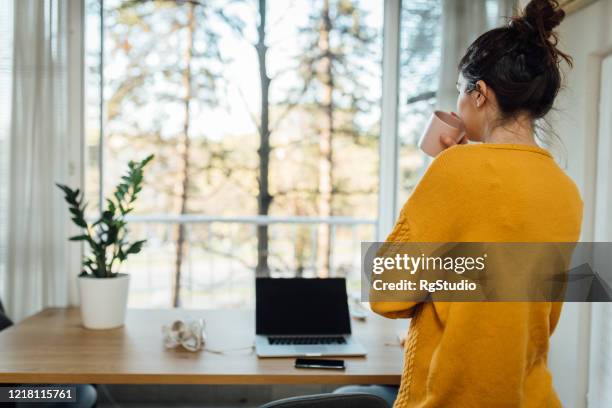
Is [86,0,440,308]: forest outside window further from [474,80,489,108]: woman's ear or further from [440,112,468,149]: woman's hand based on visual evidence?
[474,80,489,108]: woman's ear

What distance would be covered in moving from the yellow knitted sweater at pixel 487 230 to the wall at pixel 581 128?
64cm

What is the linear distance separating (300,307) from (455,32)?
4.28 feet

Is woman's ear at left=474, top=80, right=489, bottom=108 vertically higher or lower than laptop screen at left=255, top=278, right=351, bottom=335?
higher

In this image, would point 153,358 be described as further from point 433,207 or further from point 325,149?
point 325,149

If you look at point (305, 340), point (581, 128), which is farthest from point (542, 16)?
point (305, 340)

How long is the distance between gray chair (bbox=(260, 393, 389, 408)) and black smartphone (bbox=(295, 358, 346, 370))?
0.36 m

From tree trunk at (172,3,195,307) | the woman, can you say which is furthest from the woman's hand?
tree trunk at (172,3,195,307)

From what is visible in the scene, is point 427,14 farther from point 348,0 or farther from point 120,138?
point 120,138

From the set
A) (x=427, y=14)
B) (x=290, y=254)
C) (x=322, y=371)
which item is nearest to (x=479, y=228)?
(x=322, y=371)

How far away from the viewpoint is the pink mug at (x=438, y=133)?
4.07 feet

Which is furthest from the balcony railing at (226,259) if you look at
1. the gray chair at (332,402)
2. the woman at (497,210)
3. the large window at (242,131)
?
the woman at (497,210)

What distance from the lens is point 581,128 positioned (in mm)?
1451

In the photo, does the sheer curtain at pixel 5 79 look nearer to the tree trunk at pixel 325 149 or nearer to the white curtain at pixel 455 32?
the white curtain at pixel 455 32

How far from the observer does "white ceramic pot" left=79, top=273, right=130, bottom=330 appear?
1763mm
